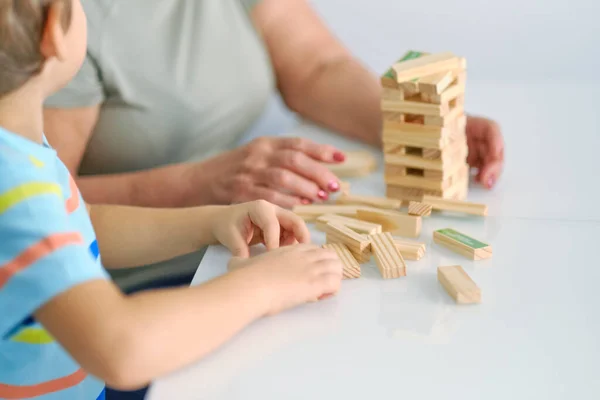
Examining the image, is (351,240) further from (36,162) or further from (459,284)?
(36,162)

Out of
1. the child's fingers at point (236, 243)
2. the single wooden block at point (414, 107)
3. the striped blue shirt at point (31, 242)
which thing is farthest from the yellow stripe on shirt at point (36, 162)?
the single wooden block at point (414, 107)

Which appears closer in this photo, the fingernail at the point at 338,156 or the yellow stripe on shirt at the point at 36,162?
the yellow stripe on shirt at the point at 36,162

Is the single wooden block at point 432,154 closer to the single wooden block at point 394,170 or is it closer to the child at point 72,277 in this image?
the single wooden block at point 394,170

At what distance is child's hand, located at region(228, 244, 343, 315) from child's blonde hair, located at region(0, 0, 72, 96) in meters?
0.27

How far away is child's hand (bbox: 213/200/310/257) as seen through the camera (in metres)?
0.82

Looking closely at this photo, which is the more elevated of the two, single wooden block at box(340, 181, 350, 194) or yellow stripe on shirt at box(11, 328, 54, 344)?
single wooden block at box(340, 181, 350, 194)

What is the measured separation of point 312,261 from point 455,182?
31 cm

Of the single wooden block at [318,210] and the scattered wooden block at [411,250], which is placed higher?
the single wooden block at [318,210]

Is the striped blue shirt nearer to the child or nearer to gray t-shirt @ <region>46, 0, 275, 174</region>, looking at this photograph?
the child

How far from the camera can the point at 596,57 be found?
5.24 feet

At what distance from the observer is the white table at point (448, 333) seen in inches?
24.1

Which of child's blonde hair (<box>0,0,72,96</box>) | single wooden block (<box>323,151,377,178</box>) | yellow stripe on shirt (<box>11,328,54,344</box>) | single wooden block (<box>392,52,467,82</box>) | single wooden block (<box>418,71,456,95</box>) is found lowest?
yellow stripe on shirt (<box>11,328,54,344</box>)

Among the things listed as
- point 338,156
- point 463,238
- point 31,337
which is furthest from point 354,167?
point 31,337

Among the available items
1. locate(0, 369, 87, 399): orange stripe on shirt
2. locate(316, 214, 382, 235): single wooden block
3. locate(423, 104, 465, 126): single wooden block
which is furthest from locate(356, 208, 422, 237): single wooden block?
locate(0, 369, 87, 399): orange stripe on shirt
